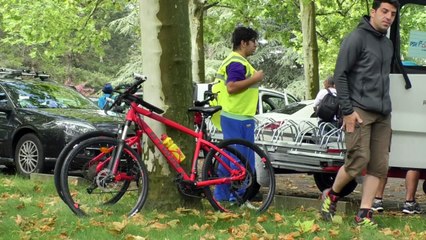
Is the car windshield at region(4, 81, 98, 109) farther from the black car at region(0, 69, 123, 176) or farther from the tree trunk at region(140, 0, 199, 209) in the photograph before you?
the tree trunk at region(140, 0, 199, 209)

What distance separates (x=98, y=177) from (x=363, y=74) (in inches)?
97.9

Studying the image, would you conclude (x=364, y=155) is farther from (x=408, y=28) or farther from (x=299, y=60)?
(x=299, y=60)

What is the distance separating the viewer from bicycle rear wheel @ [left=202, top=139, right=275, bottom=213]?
689 cm

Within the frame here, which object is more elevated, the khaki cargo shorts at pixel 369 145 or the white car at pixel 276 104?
the khaki cargo shorts at pixel 369 145

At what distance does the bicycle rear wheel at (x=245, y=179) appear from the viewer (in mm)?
→ 6891

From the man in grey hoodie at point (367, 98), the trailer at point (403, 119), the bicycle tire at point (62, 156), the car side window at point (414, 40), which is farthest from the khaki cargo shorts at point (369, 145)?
the bicycle tire at point (62, 156)

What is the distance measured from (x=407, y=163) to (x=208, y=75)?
108 feet

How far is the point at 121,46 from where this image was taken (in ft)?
193

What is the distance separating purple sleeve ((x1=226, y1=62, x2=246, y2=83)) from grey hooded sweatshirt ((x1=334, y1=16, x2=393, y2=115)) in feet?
4.44

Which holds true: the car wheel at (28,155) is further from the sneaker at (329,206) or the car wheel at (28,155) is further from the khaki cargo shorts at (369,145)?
the khaki cargo shorts at (369,145)

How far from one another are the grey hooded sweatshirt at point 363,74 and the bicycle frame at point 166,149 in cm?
139

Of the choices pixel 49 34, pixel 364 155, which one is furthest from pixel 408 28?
pixel 49 34

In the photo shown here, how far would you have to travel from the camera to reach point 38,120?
36.3 feet

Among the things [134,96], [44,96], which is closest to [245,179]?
[134,96]
